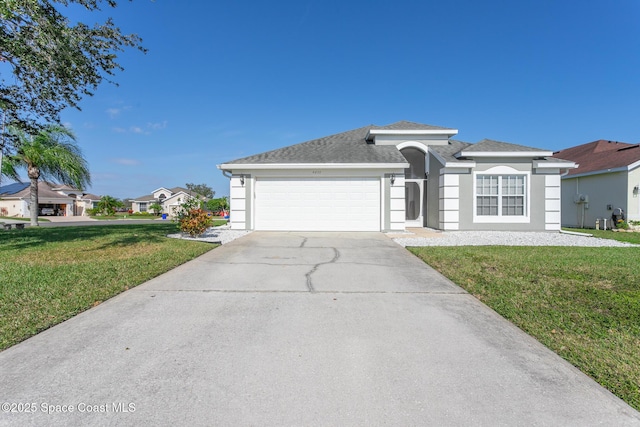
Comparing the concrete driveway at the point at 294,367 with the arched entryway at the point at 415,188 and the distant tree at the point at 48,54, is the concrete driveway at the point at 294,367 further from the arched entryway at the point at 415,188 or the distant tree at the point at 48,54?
the arched entryway at the point at 415,188

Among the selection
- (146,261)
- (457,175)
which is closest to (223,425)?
(146,261)

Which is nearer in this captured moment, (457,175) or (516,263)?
(516,263)

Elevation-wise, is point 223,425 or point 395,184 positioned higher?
point 395,184

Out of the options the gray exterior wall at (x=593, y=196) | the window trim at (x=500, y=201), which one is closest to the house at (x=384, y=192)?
the window trim at (x=500, y=201)

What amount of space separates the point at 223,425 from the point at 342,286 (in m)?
3.22

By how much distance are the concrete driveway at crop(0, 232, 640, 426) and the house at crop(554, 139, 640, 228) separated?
645 inches

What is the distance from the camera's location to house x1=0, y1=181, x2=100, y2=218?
143 feet

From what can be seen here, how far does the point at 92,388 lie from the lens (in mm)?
2305

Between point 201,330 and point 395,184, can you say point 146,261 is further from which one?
point 395,184

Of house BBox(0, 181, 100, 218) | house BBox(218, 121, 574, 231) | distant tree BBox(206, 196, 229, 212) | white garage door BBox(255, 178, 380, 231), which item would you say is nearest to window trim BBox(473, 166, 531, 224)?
house BBox(218, 121, 574, 231)

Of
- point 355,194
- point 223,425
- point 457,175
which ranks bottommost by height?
point 223,425

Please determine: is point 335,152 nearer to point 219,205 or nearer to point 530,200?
point 530,200

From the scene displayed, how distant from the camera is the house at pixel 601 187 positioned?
15047 millimetres

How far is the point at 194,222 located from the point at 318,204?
4592 mm
